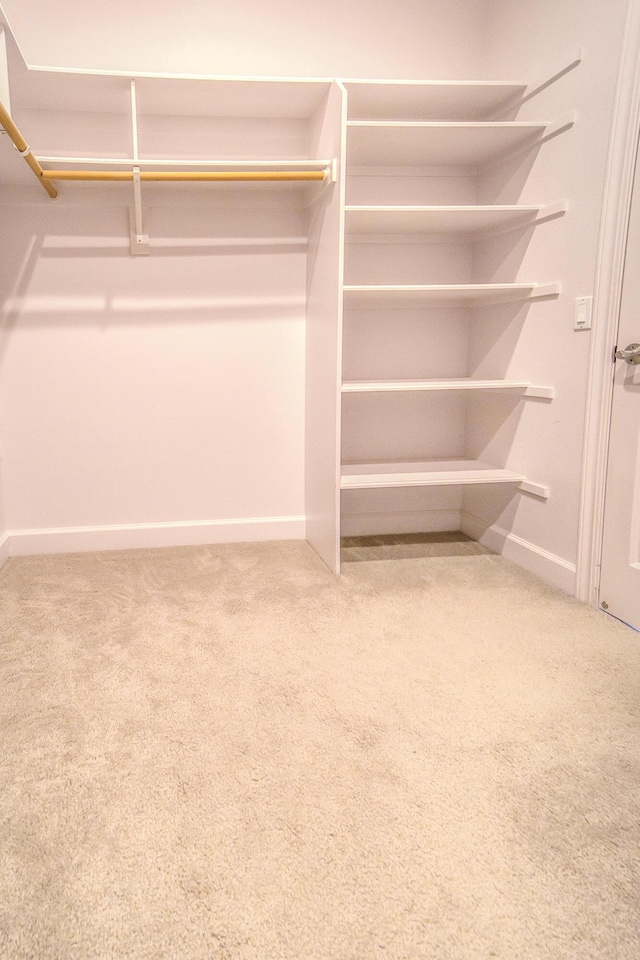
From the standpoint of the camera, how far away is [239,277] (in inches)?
105

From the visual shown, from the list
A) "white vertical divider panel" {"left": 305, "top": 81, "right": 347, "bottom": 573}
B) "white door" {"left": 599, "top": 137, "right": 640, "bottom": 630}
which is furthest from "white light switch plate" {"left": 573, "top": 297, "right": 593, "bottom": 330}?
"white vertical divider panel" {"left": 305, "top": 81, "right": 347, "bottom": 573}

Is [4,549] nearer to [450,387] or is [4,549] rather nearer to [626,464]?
[450,387]

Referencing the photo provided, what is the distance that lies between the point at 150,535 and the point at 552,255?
202 centimetres

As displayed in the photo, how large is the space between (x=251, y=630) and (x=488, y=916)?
44.3 inches

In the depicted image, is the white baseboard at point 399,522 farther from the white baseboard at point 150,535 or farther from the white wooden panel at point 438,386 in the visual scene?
the white wooden panel at point 438,386

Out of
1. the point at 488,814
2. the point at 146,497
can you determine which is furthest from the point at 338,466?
the point at 488,814

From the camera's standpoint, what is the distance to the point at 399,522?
9.87 ft

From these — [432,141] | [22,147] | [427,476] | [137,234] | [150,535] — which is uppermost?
[432,141]

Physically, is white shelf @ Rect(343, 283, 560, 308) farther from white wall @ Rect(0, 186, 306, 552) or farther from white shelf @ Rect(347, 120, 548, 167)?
white shelf @ Rect(347, 120, 548, 167)

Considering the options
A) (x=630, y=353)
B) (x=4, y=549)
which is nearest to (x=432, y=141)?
(x=630, y=353)

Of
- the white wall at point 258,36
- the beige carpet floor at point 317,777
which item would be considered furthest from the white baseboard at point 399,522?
the white wall at point 258,36

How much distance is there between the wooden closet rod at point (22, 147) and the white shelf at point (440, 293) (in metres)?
1.12

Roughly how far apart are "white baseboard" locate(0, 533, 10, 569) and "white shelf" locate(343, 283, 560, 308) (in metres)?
1.74

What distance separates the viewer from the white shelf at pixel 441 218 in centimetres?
222
